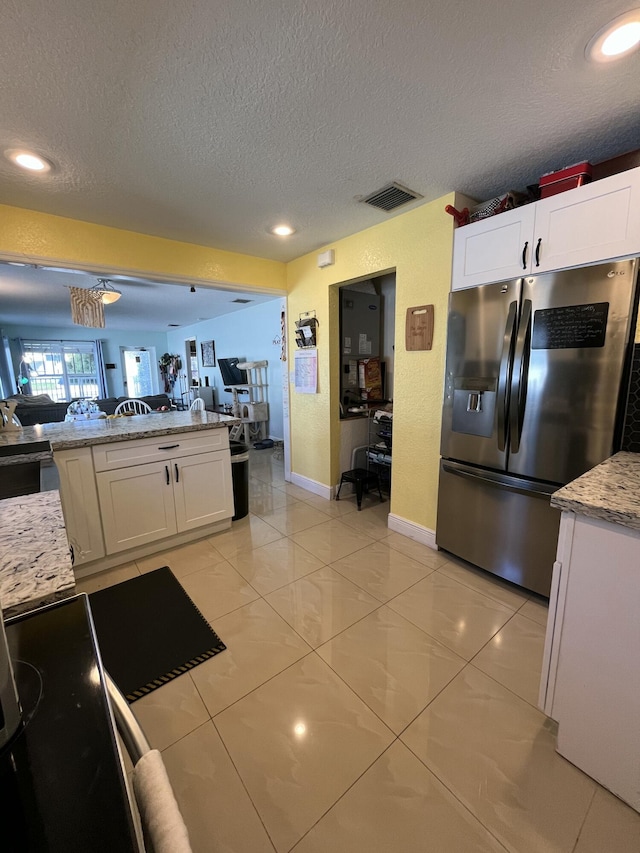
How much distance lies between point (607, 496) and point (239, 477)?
2.46m

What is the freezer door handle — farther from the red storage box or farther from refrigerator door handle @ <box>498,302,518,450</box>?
the red storage box

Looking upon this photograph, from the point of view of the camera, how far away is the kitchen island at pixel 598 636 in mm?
1020

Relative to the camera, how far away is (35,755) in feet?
1.53

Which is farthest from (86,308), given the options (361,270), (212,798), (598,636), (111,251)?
(598,636)

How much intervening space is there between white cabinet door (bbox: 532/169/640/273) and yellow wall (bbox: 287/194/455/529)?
539 millimetres

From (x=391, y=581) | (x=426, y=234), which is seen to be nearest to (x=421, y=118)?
(x=426, y=234)

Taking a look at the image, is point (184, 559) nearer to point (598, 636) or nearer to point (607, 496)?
point (598, 636)

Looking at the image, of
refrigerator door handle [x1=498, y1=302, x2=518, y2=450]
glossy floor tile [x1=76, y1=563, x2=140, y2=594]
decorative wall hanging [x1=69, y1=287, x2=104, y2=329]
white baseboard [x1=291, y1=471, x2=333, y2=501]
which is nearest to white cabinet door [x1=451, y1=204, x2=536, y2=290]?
refrigerator door handle [x1=498, y1=302, x2=518, y2=450]

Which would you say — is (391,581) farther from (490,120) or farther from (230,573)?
(490,120)

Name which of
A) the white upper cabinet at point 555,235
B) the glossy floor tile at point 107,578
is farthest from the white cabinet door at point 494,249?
the glossy floor tile at point 107,578

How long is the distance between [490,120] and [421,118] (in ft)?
0.99

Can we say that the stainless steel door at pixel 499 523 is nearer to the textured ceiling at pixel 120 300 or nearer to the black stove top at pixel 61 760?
Answer: the black stove top at pixel 61 760

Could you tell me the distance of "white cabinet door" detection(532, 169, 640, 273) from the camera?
5.02ft

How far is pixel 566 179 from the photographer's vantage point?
5.61 ft
